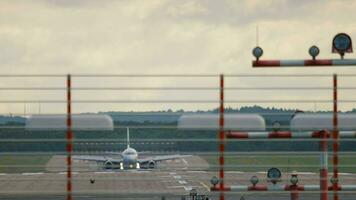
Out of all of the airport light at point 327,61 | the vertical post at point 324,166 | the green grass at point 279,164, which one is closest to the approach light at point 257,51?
the airport light at point 327,61

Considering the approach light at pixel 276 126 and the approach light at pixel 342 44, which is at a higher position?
the approach light at pixel 342 44

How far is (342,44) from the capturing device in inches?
367

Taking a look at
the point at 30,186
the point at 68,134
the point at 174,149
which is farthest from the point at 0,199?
the point at 68,134

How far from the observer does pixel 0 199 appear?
37469 mm

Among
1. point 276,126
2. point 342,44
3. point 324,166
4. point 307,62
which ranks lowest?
point 324,166

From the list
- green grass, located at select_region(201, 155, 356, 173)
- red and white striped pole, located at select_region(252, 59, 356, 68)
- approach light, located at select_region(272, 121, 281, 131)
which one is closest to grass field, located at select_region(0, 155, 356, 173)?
green grass, located at select_region(201, 155, 356, 173)

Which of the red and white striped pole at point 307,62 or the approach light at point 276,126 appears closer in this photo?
the red and white striped pole at point 307,62

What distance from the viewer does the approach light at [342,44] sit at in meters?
9.30

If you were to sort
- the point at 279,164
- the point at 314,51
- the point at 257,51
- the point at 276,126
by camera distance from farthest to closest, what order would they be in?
the point at 279,164 → the point at 276,126 → the point at 314,51 → the point at 257,51

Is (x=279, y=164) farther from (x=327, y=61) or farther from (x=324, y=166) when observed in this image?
(x=327, y=61)

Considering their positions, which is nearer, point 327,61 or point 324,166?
point 327,61

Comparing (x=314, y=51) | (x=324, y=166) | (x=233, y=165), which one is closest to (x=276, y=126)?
(x=233, y=165)

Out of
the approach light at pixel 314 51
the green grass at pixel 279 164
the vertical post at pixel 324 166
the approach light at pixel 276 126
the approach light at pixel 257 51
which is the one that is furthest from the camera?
the vertical post at pixel 324 166

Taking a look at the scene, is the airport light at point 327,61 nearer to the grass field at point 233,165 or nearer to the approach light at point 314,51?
the approach light at point 314,51
